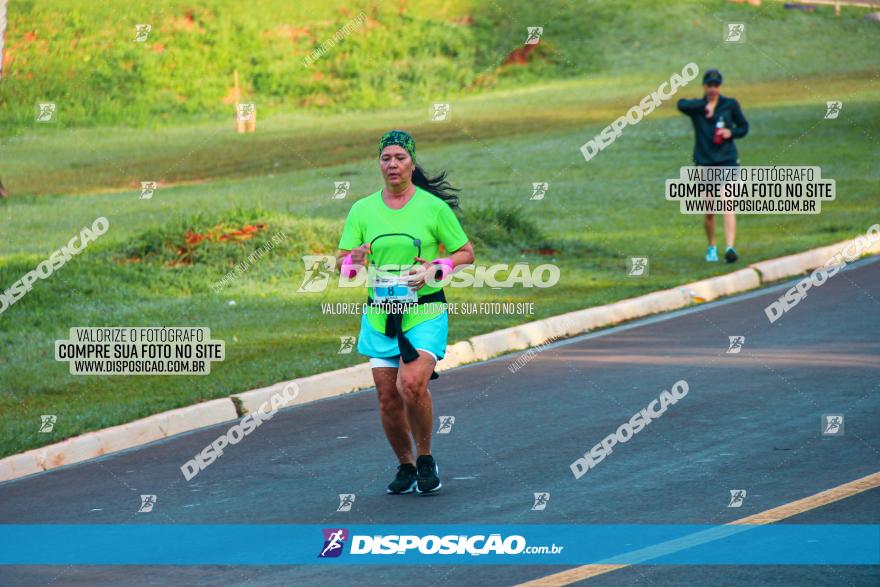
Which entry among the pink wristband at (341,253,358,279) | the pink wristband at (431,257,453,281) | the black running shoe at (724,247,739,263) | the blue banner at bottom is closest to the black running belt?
the pink wristband at (431,257,453,281)

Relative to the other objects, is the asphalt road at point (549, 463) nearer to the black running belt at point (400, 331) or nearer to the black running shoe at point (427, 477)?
the black running shoe at point (427, 477)

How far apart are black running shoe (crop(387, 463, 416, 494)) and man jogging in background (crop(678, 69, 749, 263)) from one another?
382 inches

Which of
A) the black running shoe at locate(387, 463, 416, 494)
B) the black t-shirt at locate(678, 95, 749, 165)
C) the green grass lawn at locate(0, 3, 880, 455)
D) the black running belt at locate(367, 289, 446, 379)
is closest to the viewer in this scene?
the black running belt at locate(367, 289, 446, 379)

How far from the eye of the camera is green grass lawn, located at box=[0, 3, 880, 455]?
13.8 meters

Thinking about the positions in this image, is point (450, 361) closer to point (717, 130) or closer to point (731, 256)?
point (731, 256)

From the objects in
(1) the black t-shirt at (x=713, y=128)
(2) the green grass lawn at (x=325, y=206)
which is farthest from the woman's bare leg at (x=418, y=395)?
(1) the black t-shirt at (x=713, y=128)

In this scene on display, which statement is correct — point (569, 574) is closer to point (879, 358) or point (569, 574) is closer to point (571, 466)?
point (571, 466)

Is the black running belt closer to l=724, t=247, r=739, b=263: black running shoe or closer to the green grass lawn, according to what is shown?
the green grass lawn

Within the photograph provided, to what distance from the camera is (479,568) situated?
7.10 metres

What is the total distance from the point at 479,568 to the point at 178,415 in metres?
4.53

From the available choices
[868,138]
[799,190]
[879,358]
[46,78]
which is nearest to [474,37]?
[46,78]

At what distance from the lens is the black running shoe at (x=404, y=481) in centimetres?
871

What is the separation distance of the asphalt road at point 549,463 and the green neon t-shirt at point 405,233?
1.14 meters

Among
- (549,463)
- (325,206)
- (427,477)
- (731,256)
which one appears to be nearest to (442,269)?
(427,477)
